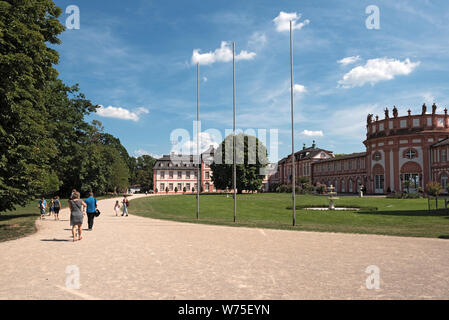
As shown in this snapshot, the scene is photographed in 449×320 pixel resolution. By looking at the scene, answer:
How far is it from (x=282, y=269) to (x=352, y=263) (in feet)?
6.67

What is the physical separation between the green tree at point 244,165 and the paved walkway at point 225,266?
56043 millimetres

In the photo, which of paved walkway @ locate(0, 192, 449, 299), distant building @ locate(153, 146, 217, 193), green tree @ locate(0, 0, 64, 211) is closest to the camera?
paved walkway @ locate(0, 192, 449, 299)

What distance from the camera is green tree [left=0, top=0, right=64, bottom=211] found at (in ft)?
47.5

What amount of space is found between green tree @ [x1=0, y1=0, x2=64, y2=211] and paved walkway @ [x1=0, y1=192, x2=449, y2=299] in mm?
3819

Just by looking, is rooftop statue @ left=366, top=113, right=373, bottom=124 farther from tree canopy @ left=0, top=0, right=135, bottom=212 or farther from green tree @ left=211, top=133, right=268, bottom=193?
tree canopy @ left=0, top=0, right=135, bottom=212

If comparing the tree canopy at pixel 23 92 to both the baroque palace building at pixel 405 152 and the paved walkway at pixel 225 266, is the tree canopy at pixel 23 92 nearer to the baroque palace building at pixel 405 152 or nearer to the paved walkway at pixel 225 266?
the paved walkway at pixel 225 266

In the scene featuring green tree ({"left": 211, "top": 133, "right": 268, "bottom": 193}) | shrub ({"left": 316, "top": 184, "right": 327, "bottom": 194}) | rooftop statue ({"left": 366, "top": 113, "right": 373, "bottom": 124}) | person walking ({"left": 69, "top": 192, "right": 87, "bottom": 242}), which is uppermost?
rooftop statue ({"left": 366, "top": 113, "right": 373, "bottom": 124})

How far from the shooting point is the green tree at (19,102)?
570 inches

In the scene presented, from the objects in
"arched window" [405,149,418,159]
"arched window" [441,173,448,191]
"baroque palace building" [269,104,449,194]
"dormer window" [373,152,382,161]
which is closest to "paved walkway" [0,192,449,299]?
"baroque palace building" [269,104,449,194]

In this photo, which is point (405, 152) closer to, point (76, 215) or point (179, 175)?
point (76, 215)

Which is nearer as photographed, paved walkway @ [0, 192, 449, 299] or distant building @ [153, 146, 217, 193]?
paved walkway @ [0, 192, 449, 299]

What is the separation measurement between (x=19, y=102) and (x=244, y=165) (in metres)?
57.1

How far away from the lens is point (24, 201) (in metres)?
17.5
